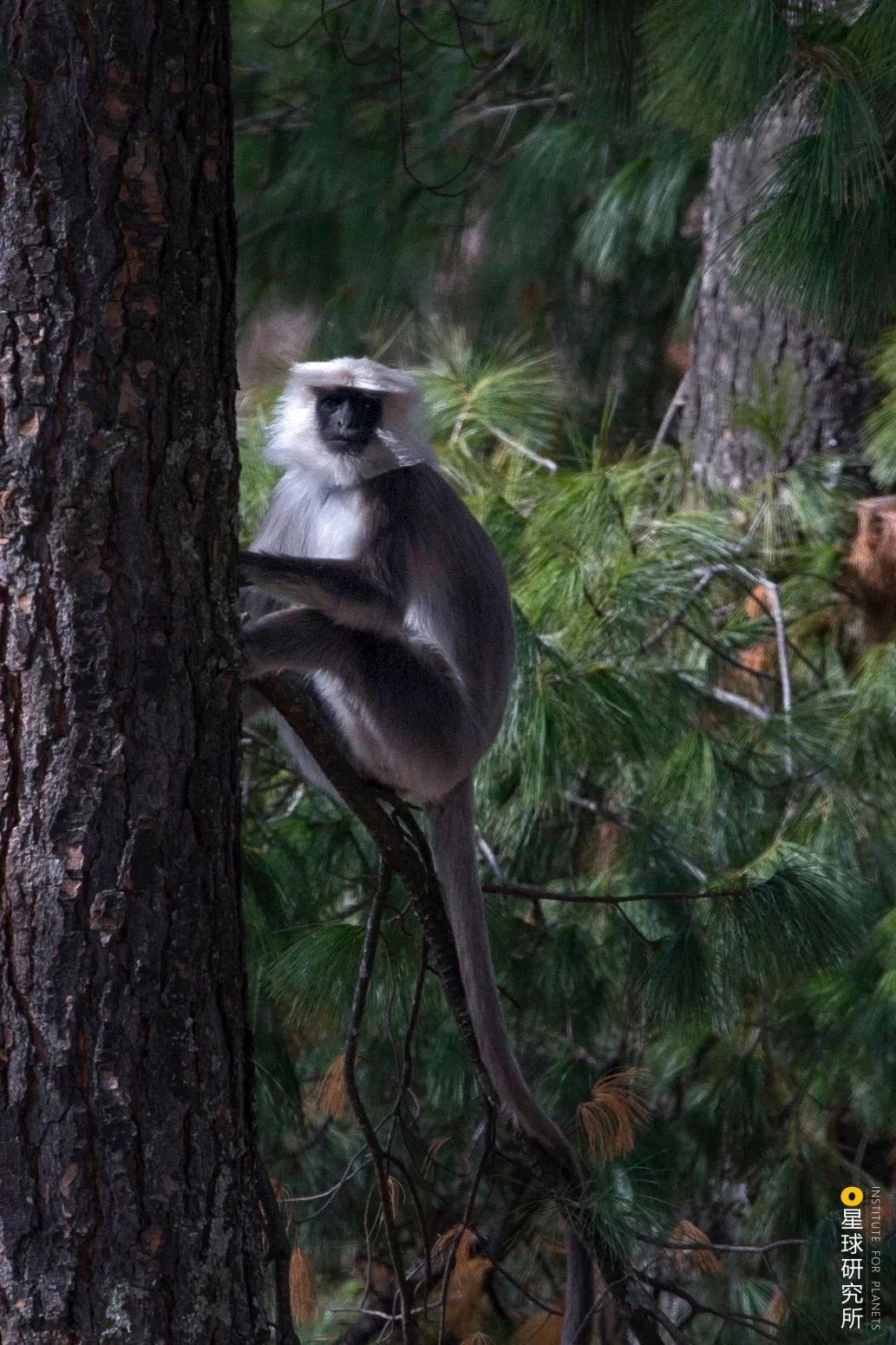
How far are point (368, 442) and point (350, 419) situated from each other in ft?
0.18

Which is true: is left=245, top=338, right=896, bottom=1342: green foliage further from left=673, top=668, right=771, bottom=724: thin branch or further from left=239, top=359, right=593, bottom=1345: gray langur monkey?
left=239, top=359, right=593, bottom=1345: gray langur monkey

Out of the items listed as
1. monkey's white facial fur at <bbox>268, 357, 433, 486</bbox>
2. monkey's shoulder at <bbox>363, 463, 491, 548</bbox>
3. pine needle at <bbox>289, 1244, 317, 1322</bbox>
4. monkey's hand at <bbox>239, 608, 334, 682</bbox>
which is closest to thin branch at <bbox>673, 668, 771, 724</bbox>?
monkey's shoulder at <bbox>363, 463, 491, 548</bbox>

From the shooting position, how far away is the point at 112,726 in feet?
5.15

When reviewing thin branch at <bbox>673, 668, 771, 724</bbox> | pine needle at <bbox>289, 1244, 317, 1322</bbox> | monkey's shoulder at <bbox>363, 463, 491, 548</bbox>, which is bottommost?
pine needle at <bbox>289, 1244, 317, 1322</bbox>

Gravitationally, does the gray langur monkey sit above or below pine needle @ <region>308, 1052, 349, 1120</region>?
above

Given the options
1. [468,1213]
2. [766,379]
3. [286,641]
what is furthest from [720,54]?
[766,379]

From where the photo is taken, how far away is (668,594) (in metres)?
3.10

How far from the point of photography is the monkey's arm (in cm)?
246

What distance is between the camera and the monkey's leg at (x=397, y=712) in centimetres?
276

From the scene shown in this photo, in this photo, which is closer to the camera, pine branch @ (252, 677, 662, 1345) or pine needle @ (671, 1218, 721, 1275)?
pine branch @ (252, 677, 662, 1345)

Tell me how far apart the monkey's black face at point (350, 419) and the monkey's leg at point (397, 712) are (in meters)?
0.38

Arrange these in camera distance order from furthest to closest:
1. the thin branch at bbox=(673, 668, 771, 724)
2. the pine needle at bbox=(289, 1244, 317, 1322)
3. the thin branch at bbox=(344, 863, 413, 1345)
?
the thin branch at bbox=(673, 668, 771, 724) < the pine needle at bbox=(289, 1244, 317, 1322) < the thin branch at bbox=(344, 863, 413, 1345)

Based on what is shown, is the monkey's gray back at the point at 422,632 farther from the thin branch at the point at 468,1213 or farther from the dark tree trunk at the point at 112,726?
the dark tree trunk at the point at 112,726

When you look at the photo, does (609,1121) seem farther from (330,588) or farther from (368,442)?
(368,442)
